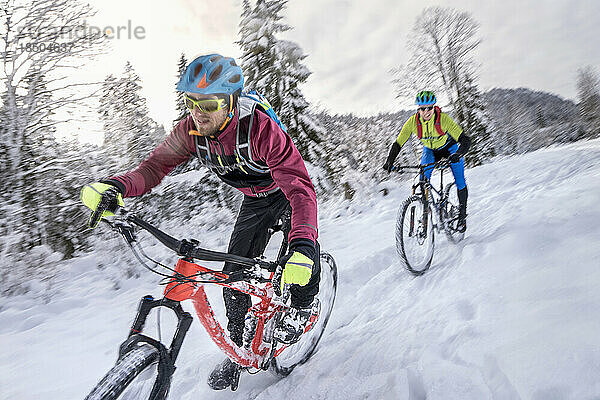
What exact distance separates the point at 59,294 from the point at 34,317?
0.75 metres

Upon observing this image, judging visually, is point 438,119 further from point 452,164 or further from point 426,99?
point 452,164

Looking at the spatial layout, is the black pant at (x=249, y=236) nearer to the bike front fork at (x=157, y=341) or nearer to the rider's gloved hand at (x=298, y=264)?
the bike front fork at (x=157, y=341)

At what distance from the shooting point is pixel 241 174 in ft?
9.06

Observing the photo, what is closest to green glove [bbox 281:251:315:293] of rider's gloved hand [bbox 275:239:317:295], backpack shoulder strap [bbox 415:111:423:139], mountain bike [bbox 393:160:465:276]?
rider's gloved hand [bbox 275:239:317:295]

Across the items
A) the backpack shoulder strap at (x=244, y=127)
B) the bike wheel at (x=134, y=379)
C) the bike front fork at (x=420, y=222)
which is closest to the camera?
the bike wheel at (x=134, y=379)

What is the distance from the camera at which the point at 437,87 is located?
22.3 metres

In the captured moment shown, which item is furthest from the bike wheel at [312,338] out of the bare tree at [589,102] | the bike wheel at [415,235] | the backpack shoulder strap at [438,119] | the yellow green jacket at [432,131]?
the bare tree at [589,102]

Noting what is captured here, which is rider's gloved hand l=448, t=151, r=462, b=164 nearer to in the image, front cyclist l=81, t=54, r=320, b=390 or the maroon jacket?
front cyclist l=81, t=54, r=320, b=390

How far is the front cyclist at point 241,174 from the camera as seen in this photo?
2096 millimetres

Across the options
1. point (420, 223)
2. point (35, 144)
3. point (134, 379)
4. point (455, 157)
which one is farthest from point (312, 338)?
point (35, 144)

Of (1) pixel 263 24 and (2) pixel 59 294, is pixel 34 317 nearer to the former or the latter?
(2) pixel 59 294

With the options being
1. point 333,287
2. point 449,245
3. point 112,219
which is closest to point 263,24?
point 449,245

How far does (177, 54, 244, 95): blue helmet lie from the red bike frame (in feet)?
3.73

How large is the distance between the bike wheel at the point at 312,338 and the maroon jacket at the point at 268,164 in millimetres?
1300
